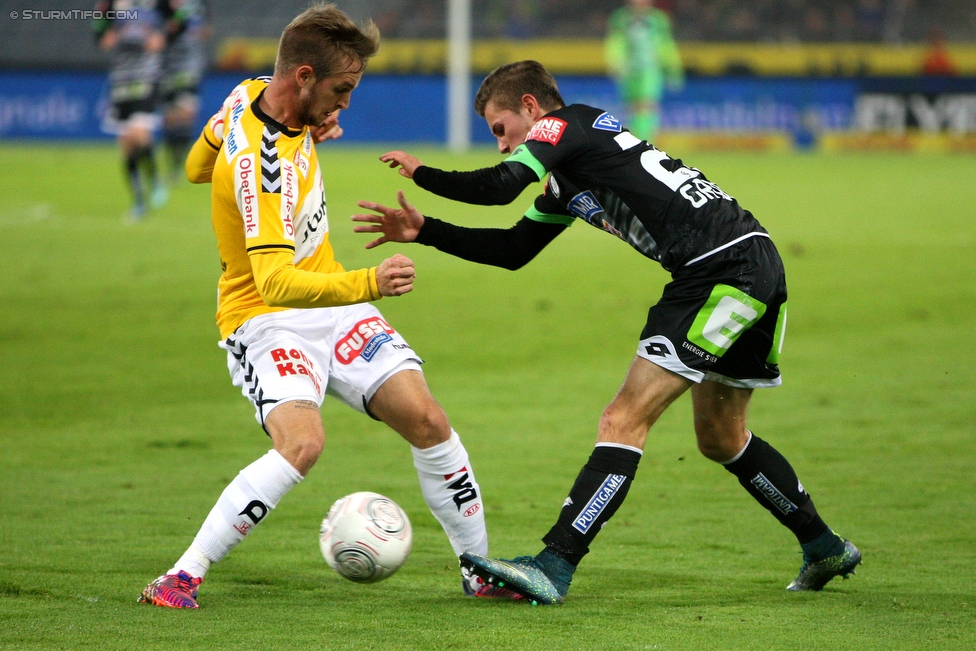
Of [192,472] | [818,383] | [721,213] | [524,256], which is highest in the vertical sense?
[721,213]

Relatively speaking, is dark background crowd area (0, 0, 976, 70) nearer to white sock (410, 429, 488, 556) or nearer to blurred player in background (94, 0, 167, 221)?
blurred player in background (94, 0, 167, 221)

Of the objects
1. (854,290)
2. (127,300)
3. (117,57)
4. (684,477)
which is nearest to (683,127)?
(117,57)

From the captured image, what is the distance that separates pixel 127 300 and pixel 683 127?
1916 centimetres

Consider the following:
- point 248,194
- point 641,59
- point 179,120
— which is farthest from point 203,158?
point 641,59

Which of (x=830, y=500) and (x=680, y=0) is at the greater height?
(x=830, y=500)

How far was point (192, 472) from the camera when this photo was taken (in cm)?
632

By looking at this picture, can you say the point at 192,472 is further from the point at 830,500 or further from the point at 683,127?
the point at 683,127

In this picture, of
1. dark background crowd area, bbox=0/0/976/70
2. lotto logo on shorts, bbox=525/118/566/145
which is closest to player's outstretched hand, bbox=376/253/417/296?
lotto logo on shorts, bbox=525/118/566/145

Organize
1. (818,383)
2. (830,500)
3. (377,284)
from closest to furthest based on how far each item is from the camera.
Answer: (377,284) → (830,500) → (818,383)

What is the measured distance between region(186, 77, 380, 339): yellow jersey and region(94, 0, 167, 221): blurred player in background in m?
12.1

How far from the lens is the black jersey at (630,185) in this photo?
434 centimetres

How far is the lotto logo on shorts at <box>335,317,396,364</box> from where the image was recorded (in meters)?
4.54

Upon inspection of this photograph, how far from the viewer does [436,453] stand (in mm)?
4551

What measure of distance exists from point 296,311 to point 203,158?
0.73 meters
